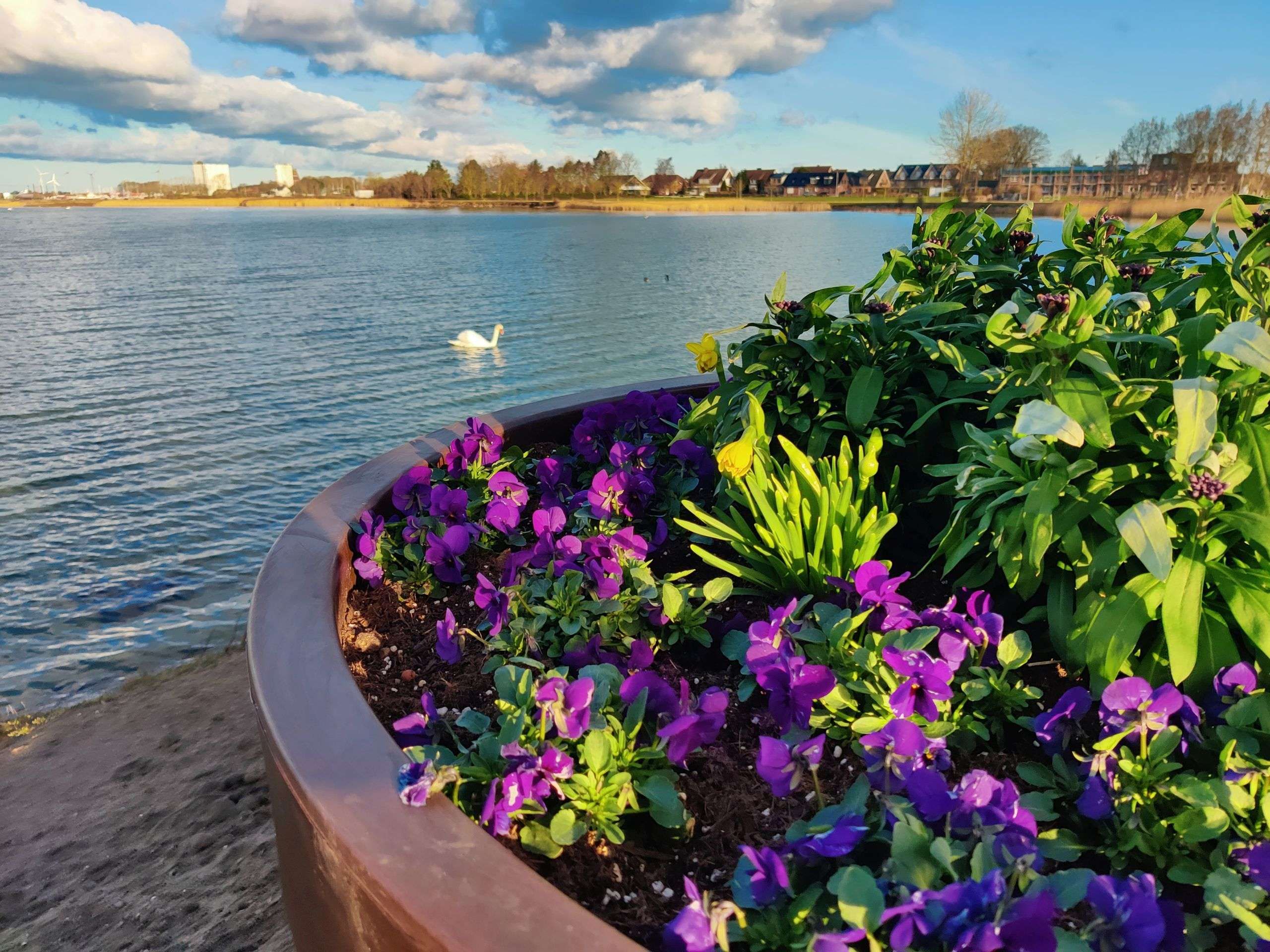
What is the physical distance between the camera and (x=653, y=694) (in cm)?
131

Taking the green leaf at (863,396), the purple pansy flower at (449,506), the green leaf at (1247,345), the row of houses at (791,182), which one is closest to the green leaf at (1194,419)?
the green leaf at (1247,345)

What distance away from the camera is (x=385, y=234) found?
44688 millimetres

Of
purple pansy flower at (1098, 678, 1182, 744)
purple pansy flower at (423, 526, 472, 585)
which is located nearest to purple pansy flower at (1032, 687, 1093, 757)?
purple pansy flower at (1098, 678, 1182, 744)

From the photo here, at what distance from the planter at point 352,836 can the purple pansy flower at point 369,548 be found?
160 millimetres

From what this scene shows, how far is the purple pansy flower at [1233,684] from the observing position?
1231 mm

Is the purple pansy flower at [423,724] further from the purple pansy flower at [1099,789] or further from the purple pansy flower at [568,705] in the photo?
the purple pansy flower at [1099,789]

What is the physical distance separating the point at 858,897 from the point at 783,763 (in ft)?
0.81

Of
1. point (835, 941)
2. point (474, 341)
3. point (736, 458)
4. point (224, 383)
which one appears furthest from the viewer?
point (474, 341)

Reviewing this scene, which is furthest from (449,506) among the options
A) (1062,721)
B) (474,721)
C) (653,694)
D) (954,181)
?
(954,181)

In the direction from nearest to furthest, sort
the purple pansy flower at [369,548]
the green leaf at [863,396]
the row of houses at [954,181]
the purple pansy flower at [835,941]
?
the purple pansy flower at [835,941] → the green leaf at [863,396] → the purple pansy flower at [369,548] → the row of houses at [954,181]

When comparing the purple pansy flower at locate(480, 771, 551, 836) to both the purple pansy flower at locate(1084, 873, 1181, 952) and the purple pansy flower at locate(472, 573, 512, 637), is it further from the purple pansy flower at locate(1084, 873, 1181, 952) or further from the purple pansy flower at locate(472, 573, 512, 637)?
the purple pansy flower at locate(1084, 873, 1181, 952)

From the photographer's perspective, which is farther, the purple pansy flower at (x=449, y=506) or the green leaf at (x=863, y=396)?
the purple pansy flower at (x=449, y=506)

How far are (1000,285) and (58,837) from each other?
11.2 ft

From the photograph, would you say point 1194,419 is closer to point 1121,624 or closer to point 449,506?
point 1121,624
